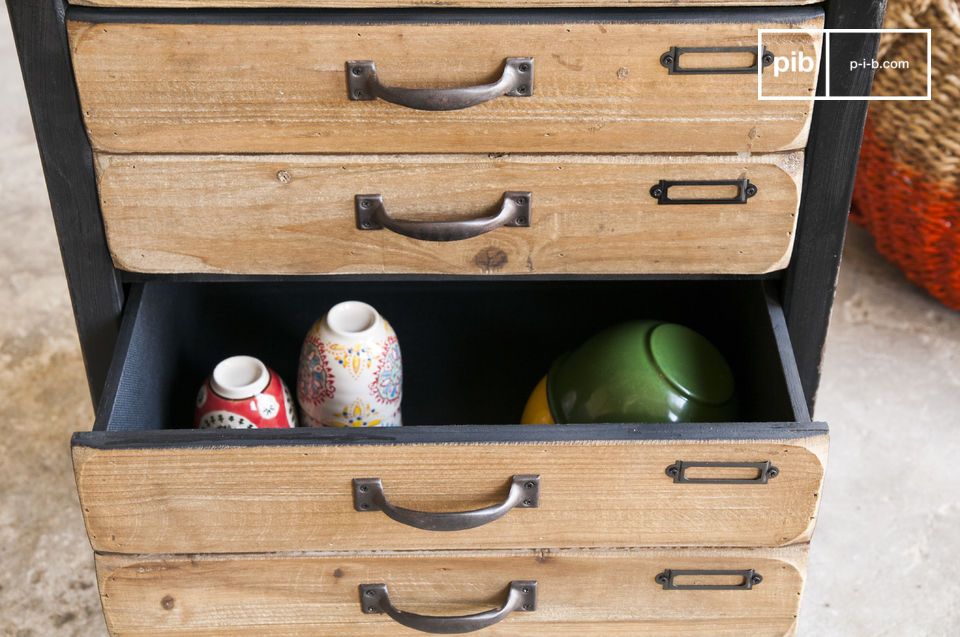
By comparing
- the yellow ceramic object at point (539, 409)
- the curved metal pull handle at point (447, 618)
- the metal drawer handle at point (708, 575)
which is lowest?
the curved metal pull handle at point (447, 618)

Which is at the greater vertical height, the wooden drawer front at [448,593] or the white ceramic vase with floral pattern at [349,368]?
the white ceramic vase with floral pattern at [349,368]

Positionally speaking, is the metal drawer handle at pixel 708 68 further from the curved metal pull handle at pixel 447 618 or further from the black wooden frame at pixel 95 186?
the curved metal pull handle at pixel 447 618

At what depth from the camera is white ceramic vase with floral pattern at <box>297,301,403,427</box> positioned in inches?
44.4

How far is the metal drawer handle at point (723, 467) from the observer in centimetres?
90

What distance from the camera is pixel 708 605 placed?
1005 millimetres

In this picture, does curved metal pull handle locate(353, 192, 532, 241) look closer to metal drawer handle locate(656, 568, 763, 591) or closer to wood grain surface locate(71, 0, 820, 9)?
wood grain surface locate(71, 0, 820, 9)

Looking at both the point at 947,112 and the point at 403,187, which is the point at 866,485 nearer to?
the point at 947,112

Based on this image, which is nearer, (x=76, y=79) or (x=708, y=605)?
(x=76, y=79)

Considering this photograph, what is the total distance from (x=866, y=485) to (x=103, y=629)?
2.95ft

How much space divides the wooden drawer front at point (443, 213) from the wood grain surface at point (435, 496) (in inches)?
6.7

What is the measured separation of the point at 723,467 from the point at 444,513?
0.22 meters

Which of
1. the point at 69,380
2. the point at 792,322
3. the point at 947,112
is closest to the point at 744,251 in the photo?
the point at 792,322

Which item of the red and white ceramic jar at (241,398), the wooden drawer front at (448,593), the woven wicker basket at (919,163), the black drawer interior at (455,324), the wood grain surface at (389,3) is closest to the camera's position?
the wood grain surface at (389,3)

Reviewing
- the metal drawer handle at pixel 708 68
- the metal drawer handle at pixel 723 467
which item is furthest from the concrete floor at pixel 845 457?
the metal drawer handle at pixel 708 68
